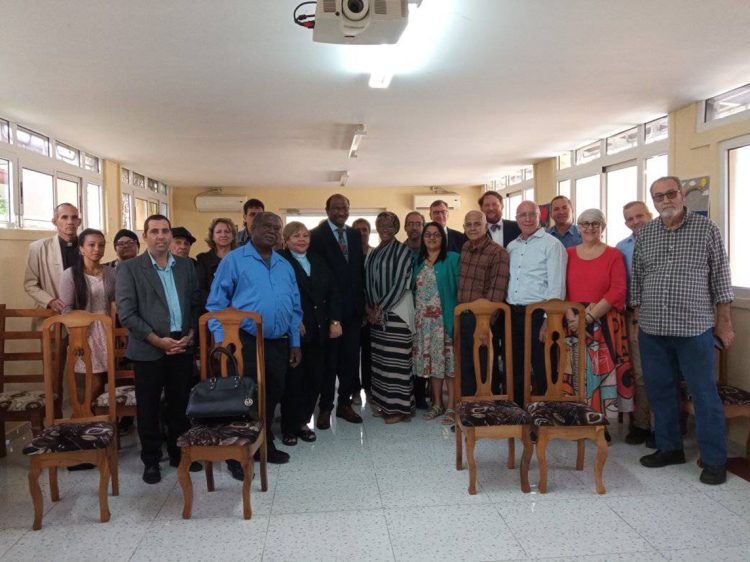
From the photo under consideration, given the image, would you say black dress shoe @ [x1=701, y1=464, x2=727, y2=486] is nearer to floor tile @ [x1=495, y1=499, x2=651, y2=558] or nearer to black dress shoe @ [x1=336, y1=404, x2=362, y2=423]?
floor tile @ [x1=495, y1=499, x2=651, y2=558]

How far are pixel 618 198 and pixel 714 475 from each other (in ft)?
14.7

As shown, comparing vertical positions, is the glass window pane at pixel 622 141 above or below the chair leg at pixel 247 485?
above

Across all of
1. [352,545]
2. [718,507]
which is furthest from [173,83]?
[718,507]

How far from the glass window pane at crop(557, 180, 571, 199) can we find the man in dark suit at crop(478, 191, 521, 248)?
3630mm

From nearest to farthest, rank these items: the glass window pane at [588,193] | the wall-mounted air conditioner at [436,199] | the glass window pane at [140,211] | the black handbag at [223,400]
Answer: the black handbag at [223,400] < the glass window pane at [588,193] < the glass window pane at [140,211] < the wall-mounted air conditioner at [436,199]

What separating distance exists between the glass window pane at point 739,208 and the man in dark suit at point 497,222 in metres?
1.84

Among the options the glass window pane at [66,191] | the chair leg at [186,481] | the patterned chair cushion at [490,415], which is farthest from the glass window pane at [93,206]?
the patterned chair cushion at [490,415]

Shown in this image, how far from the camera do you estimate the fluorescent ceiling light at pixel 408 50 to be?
2.93 metres

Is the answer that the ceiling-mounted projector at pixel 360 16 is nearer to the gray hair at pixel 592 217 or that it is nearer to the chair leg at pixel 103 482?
the gray hair at pixel 592 217

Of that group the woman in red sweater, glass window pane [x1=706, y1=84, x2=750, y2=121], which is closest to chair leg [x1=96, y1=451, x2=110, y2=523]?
the woman in red sweater

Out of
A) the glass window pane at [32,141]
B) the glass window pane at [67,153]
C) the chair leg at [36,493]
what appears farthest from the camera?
Answer: the glass window pane at [67,153]

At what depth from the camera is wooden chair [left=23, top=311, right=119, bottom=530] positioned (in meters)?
2.43

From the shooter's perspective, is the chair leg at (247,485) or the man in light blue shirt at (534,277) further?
the man in light blue shirt at (534,277)

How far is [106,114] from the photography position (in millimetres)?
4863
